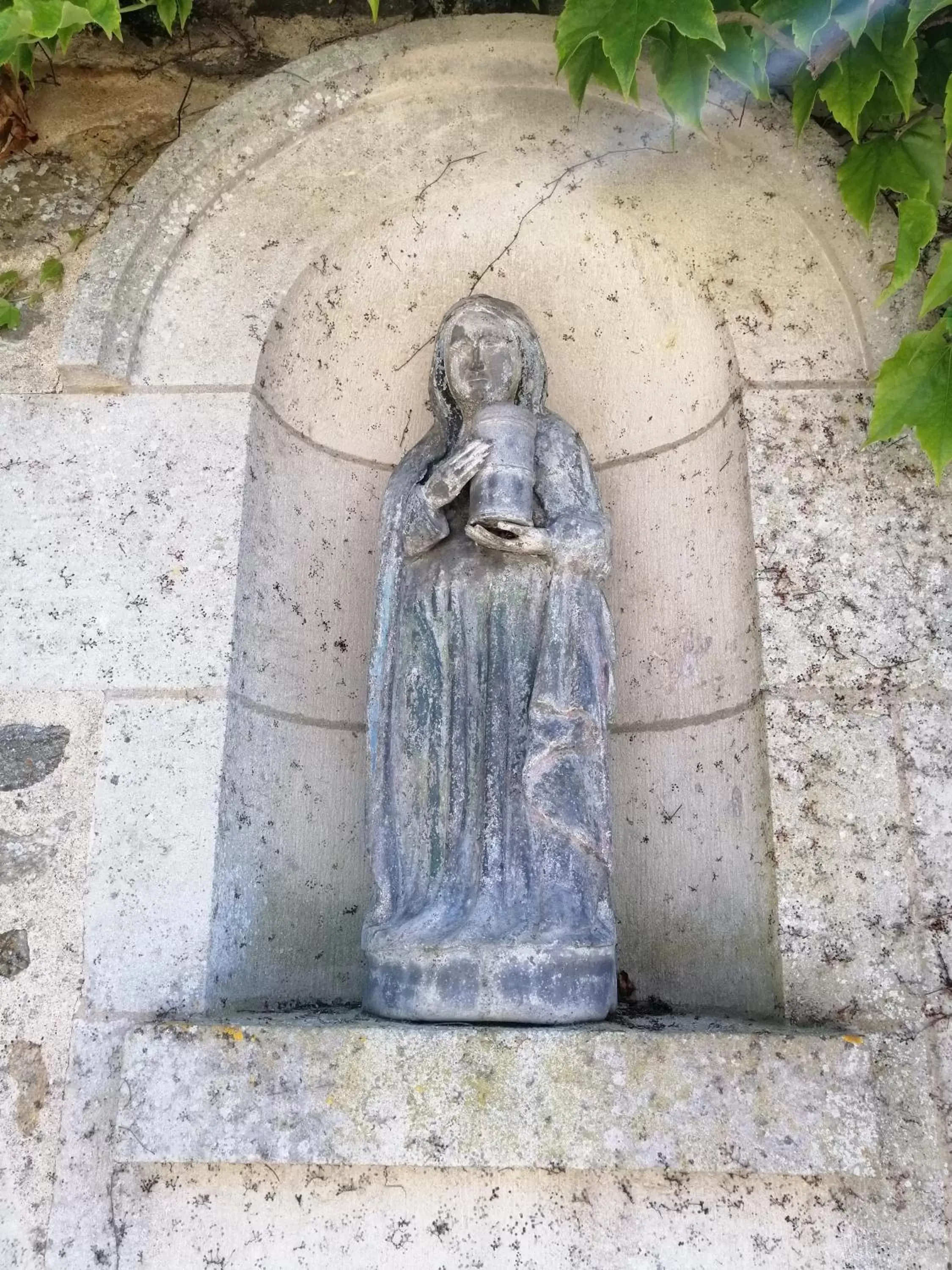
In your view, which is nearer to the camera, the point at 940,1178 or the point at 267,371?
the point at 940,1178

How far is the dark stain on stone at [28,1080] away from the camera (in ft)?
8.93

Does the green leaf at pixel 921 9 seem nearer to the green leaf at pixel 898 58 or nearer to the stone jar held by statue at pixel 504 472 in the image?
the green leaf at pixel 898 58

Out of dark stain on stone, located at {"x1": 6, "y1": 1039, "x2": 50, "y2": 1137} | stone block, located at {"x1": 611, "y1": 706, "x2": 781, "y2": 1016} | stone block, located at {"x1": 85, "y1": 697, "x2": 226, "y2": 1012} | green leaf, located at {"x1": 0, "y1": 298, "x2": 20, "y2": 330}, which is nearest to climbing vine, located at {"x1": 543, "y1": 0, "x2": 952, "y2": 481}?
stone block, located at {"x1": 611, "y1": 706, "x2": 781, "y2": 1016}

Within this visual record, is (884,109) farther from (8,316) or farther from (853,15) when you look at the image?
(8,316)

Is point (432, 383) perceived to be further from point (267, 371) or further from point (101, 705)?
point (101, 705)

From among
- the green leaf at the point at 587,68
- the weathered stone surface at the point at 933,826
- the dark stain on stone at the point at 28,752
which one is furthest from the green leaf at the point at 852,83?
the dark stain on stone at the point at 28,752

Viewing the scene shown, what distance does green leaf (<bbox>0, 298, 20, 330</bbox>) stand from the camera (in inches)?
133

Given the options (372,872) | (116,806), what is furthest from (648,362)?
(116,806)

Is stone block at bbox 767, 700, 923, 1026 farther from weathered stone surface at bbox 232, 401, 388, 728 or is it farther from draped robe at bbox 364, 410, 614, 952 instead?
weathered stone surface at bbox 232, 401, 388, 728

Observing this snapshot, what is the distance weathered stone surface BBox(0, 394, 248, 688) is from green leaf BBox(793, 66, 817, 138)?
1.62 m

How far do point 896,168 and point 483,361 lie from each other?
1149mm

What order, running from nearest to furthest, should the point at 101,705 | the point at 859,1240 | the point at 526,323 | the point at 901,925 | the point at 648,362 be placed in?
the point at 859,1240, the point at 901,925, the point at 101,705, the point at 526,323, the point at 648,362

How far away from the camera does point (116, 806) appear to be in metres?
2.94

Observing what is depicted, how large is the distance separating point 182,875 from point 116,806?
0.78 feet
